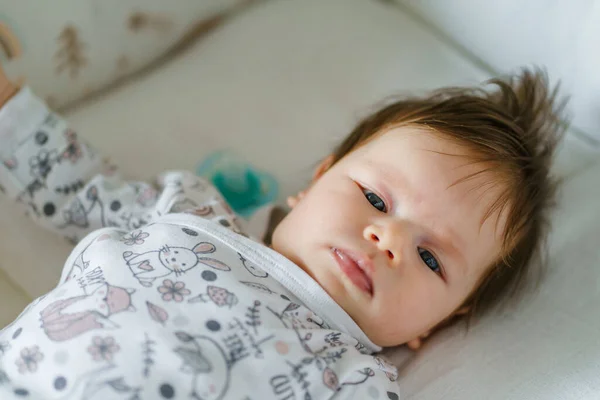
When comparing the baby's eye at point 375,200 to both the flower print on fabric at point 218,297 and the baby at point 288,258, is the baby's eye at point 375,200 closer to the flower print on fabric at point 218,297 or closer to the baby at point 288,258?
the baby at point 288,258

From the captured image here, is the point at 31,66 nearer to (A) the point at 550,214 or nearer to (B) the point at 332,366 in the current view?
(B) the point at 332,366

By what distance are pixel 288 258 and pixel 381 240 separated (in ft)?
0.45

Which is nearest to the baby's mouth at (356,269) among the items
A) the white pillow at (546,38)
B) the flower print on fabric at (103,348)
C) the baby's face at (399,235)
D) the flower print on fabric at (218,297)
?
the baby's face at (399,235)

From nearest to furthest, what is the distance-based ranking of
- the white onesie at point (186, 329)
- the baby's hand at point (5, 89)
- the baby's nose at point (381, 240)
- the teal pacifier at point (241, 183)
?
1. the white onesie at point (186, 329)
2. the baby's nose at point (381, 240)
3. the baby's hand at point (5, 89)
4. the teal pacifier at point (241, 183)

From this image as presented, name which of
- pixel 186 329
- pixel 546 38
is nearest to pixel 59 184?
pixel 186 329

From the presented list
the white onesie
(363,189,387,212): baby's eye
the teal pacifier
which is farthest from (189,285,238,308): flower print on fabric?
the teal pacifier

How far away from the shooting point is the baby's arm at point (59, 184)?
1.02 metres

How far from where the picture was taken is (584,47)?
3.63 ft

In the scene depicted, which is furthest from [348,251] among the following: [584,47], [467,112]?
[584,47]

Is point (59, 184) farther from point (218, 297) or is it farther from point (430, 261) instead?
point (430, 261)

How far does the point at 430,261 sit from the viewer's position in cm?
90

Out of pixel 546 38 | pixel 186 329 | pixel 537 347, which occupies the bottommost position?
pixel 186 329

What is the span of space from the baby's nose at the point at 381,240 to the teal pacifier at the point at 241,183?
0.36 metres

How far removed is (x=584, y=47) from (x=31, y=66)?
35.1 inches
